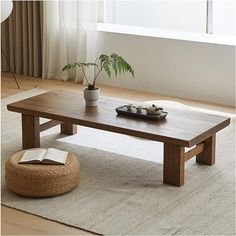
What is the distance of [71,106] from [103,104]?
21 centimetres

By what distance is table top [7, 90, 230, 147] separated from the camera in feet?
13.4

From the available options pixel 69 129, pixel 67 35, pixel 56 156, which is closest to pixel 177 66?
pixel 67 35

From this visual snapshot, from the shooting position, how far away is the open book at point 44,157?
13.0ft

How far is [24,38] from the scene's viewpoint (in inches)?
271

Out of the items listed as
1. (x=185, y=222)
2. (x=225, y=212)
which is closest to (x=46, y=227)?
(x=185, y=222)

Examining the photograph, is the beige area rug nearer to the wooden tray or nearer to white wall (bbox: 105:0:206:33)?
the wooden tray

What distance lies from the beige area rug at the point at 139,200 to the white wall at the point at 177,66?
1.33 metres

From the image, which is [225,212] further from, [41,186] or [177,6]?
[177,6]

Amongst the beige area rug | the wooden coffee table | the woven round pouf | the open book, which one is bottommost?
the beige area rug

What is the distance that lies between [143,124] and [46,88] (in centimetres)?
233

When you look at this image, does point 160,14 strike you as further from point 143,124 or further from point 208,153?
point 143,124

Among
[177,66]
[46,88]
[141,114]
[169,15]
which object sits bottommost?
[46,88]

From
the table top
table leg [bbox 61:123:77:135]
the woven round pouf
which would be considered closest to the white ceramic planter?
the table top

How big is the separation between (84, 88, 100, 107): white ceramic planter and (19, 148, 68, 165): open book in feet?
1.97
